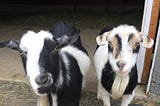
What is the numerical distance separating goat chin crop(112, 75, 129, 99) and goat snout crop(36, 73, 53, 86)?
0.73 metres

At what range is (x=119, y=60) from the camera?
287 cm

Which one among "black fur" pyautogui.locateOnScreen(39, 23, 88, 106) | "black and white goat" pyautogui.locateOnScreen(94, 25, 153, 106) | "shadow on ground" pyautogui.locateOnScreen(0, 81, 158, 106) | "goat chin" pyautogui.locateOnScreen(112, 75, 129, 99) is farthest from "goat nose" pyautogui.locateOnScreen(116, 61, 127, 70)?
"shadow on ground" pyautogui.locateOnScreen(0, 81, 158, 106)

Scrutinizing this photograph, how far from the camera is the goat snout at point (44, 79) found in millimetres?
2725

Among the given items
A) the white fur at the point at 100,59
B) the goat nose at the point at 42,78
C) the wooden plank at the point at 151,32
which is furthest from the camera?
the wooden plank at the point at 151,32

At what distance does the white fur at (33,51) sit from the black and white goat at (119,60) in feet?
1.86

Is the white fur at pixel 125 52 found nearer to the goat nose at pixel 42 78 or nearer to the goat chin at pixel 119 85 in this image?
the goat chin at pixel 119 85

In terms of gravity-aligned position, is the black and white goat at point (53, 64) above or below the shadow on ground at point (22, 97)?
above

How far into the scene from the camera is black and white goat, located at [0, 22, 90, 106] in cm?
275

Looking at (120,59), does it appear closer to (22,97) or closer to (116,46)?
(116,46)

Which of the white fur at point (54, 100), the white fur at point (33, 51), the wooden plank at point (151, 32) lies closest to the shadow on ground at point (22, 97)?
the wooden plank at point (151, 32)

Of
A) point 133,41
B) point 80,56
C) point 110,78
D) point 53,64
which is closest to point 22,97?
point 80,56

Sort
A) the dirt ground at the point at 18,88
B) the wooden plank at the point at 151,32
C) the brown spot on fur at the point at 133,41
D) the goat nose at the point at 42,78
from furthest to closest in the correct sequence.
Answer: the dirt ground at the point at 18,88
the wooden plank at the point at 151,32
the brown spot on fur at the point at 133,41
the goat nose at the point at 42,78

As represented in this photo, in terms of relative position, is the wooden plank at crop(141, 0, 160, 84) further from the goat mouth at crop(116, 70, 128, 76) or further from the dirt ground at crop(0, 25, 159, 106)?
the goat mouth at crop(116, 70, 128, 76)

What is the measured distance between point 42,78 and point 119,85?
87 centimetres
